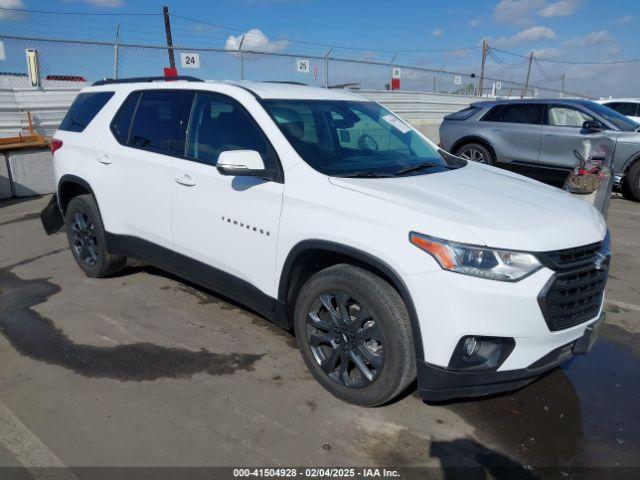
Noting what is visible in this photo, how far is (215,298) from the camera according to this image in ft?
15.4

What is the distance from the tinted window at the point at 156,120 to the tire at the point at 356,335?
1.79 m

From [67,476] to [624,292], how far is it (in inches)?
189

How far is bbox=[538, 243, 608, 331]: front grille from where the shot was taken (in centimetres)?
261

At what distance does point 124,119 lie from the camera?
455 cm

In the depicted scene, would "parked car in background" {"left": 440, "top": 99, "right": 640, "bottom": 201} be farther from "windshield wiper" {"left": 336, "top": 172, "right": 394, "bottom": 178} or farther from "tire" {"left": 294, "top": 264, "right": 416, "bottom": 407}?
"tire" {"left": 294, "top": 264, "right": 416, "bottom": 407}

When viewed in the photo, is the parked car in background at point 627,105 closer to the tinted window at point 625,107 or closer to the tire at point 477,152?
the tinted window at point 625,107

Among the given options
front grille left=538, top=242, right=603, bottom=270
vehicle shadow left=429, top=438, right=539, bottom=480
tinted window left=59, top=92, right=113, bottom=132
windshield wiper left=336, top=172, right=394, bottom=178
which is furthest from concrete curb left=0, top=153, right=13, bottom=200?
front grille left=538, top=242, right=603, bottom=270

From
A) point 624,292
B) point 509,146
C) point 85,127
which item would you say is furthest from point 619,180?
point 85,127

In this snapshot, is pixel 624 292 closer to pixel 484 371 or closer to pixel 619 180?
pixel 484 371

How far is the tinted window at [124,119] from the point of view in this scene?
4488 mm

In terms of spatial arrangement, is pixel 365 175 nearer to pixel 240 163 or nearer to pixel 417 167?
pixel 417 167

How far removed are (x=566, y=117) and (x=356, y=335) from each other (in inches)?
334

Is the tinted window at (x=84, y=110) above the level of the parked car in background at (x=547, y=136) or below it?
above

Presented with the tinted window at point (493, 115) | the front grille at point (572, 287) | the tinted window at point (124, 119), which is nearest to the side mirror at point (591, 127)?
the tinted window at point (493, 115)
